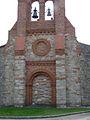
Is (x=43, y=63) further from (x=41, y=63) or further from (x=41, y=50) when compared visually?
(x=41, y=50)

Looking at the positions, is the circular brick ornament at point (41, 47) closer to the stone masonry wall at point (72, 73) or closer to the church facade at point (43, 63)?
the church facade at point (43, 63)

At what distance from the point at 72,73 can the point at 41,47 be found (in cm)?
330

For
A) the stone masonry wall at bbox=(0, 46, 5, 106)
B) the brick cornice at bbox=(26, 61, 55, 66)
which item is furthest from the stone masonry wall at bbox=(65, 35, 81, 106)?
the stone masonry wall at bbox=(0, 46, 5, 106)

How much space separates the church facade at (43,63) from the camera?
75.2 ft

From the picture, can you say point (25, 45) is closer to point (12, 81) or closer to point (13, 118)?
point (12, 81)

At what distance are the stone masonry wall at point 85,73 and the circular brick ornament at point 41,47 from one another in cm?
309

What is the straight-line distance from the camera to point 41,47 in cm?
2392

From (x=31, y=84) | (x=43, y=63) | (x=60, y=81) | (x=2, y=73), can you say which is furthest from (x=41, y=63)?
(x=2, y=73)

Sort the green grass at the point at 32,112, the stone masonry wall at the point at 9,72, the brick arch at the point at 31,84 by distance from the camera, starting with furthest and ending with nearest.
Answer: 1. the stone masonry wall at the point at 9,72
2. the brick arch at the point at 31,84
3. the green grass at the point at 32,112

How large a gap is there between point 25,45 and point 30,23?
1919mm

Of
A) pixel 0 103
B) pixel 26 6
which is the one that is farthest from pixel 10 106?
pixel 26 6

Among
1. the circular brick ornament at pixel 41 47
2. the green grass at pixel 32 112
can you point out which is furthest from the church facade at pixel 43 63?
the green grass at pixel 32 112

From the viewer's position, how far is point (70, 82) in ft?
75.7

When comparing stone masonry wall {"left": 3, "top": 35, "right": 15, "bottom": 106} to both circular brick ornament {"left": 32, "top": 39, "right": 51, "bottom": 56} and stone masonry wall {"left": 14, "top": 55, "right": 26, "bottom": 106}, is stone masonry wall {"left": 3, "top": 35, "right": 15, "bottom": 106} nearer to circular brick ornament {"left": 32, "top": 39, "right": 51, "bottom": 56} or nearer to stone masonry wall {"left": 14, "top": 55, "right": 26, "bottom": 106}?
stone masonry wall {"left": 14, "top": 55, "right": 26, "bottom": 106}
